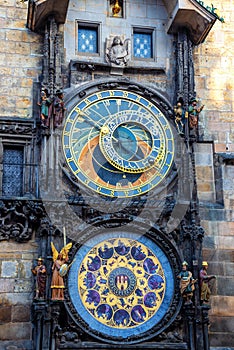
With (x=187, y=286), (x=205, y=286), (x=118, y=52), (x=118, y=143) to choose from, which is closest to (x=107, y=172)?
(x=118, y=143)

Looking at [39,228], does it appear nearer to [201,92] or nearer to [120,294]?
[120,294]

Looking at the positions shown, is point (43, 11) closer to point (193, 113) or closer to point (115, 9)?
point (115, 9)

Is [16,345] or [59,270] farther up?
[59,270]

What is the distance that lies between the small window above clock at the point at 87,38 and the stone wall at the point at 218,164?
169cm

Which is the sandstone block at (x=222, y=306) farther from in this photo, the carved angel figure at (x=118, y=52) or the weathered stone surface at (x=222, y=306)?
the carved angel figure at (x=118, y=52)

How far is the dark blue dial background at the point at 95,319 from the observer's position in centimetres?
1136

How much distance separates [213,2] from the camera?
13820mm

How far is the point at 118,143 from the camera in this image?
12484 millimetres

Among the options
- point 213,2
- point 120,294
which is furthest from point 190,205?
point 213,2

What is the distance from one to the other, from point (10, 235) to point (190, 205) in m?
2.69

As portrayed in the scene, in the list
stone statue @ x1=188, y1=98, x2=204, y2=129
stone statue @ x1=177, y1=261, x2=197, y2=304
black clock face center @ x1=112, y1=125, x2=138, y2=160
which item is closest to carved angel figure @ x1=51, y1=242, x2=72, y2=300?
stone statue @ x1=177, y1=261, x2=197, y2=304

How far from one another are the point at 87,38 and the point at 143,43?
93 centimetres

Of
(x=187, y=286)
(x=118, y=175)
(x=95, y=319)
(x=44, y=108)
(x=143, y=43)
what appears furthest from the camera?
(x=143, y=43)

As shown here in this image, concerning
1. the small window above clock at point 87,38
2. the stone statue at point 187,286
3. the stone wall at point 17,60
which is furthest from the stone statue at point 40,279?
the small window above clock at point 87,38
